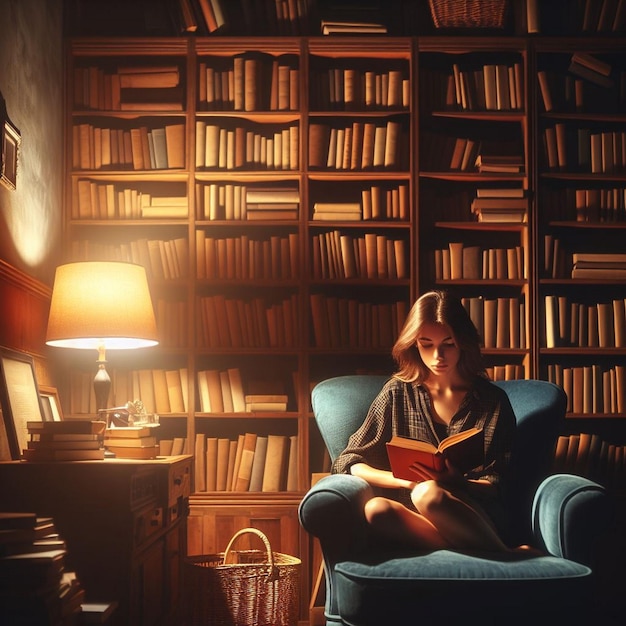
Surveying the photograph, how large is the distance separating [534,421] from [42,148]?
2.40 metres

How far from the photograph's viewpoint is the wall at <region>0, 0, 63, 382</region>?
3.34m

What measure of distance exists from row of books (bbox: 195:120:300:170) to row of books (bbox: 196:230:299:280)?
13.8 inches

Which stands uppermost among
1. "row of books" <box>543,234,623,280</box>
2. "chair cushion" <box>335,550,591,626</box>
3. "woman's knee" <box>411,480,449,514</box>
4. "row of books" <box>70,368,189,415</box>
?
"row of books" <box>543,234,623,280</box>

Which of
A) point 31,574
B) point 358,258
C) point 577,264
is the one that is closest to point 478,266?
point 577,264

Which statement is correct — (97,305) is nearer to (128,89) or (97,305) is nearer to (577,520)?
(128,89)

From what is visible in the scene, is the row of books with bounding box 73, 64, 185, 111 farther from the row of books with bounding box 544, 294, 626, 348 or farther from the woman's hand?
the woman's hand

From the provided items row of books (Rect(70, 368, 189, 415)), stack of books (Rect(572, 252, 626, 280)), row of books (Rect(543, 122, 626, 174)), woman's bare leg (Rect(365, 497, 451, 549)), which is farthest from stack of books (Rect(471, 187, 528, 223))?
woman's bare leg (Rect(365, 497, 451, 549))

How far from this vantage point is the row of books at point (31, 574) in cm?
210

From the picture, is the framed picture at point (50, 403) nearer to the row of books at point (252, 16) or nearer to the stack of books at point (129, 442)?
the stack of books at point (129, 442)

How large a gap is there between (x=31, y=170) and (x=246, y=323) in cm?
122

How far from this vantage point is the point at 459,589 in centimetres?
232

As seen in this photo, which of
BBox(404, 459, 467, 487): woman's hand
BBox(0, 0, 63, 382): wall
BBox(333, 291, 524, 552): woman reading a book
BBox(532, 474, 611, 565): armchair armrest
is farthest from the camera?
BBox(0, 0, 63, 382): wall

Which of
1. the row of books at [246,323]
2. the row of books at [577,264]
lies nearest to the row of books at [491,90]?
the row of books at [577,264]

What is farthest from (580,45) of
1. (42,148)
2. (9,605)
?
(9,605)
